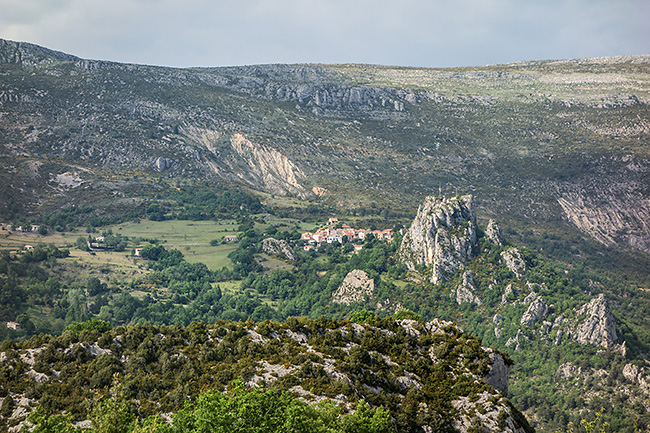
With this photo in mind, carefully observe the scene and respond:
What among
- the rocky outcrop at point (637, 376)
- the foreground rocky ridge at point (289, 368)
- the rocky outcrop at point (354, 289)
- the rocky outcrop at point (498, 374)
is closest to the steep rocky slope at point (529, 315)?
the rocky outcrop at point (637, 376)

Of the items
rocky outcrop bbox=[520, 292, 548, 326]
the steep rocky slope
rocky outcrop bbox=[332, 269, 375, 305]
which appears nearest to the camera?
the steep rocky slope

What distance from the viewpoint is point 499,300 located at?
151 metres

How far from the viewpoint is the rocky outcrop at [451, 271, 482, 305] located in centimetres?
15412

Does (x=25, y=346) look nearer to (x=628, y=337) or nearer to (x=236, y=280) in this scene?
(x=628, y=337)

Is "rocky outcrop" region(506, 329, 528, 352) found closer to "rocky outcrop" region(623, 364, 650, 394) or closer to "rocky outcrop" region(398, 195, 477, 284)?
"rocky outcrop" region(623, 364, 650, 394)

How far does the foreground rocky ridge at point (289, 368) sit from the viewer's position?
4481 cm

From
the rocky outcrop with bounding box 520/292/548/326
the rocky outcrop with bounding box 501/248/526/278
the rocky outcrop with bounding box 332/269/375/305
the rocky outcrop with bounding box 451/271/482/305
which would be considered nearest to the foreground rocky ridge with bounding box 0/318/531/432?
the rocky outcrop with bounding box 520/292/548/326

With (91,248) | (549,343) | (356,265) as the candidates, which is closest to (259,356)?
(549,343)

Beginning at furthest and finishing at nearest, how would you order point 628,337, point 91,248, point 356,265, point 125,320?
1. point 91,248
2. point 356,265
3. point 125,320
4. point 628,337

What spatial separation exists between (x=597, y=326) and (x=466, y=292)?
35.5m

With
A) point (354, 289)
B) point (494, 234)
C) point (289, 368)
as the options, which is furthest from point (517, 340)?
point (289, 368)

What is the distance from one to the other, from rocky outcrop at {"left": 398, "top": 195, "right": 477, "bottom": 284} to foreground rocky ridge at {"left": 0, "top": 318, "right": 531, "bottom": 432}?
339 feet

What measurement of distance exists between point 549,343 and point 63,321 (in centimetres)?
10841

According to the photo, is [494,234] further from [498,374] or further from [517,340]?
[498,374]
